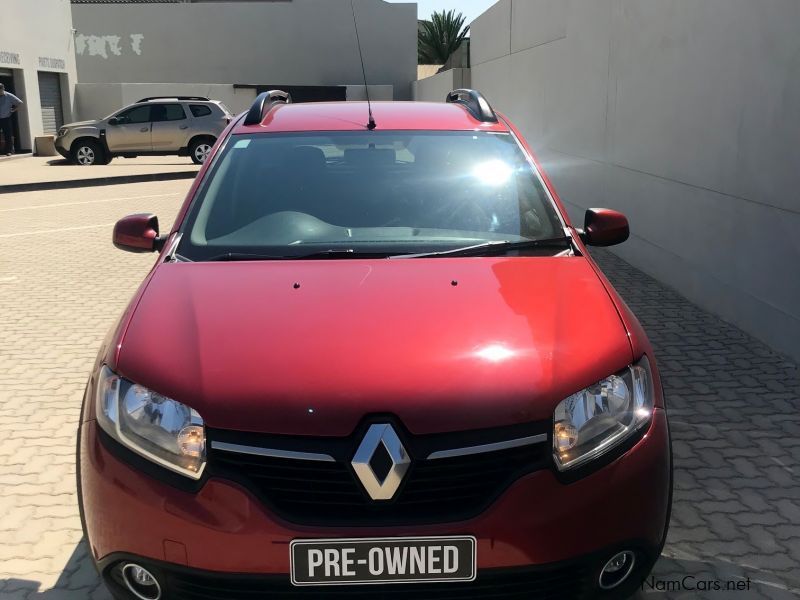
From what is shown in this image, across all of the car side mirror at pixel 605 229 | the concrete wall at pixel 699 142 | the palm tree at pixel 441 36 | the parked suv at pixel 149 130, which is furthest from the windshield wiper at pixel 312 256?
the palm tree at pixel 441 36

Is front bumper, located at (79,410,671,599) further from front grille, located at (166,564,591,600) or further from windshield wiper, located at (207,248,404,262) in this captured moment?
windshield wiper, located at (207,248,404,262)

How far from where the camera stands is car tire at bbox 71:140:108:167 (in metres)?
22.4

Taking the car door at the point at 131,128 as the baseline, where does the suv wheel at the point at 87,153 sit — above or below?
below

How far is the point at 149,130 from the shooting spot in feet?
73.3

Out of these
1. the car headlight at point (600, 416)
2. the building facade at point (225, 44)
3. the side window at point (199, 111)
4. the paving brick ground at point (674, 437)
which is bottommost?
the paving brick ground at point (674, 437)

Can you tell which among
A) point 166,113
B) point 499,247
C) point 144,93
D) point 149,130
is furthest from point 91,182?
point 499,247

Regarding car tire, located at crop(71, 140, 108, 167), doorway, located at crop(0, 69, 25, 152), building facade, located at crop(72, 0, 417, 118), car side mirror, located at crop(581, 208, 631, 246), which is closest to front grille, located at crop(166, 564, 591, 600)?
car side mirror, located at crop(581, 208, 631, 246)

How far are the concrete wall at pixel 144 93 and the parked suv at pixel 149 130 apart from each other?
7.51 metres

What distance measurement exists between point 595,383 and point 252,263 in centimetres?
136

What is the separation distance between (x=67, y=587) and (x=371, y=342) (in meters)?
1.54

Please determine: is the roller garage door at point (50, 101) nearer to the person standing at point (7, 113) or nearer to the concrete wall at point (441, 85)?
the person standing at point (7, 113)

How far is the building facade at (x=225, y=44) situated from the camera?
123ft

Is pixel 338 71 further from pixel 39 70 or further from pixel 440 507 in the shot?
pixel 440 507

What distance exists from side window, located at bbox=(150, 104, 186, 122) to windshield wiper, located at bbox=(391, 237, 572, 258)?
799 inches
